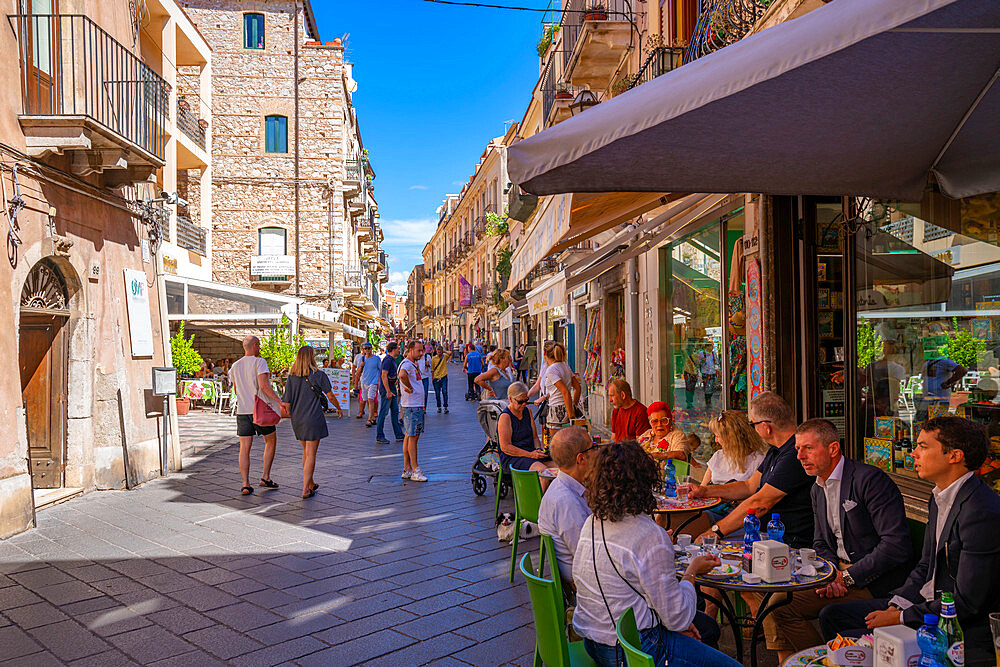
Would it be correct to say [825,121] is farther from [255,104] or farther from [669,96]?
[255,104]

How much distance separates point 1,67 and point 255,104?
19.9 m

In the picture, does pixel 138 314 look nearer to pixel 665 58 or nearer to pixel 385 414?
pixel 385 414

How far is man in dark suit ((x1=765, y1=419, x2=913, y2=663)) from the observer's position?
10.9ft

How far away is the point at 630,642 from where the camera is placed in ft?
7.35

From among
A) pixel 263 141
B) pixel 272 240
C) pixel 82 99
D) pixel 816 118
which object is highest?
pixel 263 141

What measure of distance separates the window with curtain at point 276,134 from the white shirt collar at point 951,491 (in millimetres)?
25717

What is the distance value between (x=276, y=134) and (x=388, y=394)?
17.0 meters

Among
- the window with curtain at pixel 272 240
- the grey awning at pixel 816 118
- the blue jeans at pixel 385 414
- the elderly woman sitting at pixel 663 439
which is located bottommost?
the blue jeans at pixel 385 414

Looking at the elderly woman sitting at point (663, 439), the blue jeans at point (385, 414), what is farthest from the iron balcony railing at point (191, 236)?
the elderly woman sitting at point (663, 439)

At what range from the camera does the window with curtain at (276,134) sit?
25.7m

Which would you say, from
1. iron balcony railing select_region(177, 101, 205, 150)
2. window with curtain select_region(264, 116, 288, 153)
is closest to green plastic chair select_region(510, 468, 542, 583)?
iron balcony railing select_region(177, 101, 205, 150)

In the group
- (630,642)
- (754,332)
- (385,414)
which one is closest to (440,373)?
(385,414)

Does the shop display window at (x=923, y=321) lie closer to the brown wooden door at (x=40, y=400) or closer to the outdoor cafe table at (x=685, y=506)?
the outdoor cafe table at (x=685, y=506)

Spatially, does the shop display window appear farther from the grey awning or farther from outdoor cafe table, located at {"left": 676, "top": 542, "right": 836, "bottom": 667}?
outdoor cafe table, located at {"left": 676, "top": 542, "right": 836, "bottom": 667}
